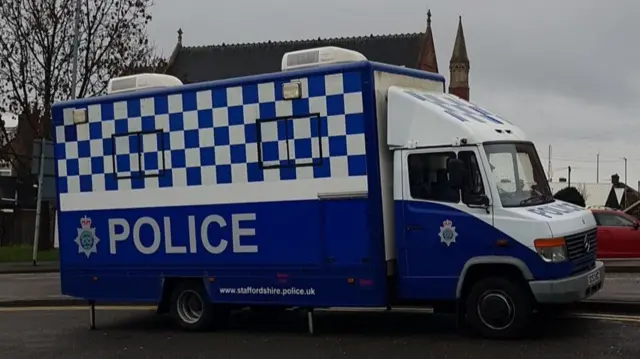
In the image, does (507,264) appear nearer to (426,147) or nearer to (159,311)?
(426,147)

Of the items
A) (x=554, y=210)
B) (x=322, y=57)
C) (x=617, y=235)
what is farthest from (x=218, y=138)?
(x=617, y=235)

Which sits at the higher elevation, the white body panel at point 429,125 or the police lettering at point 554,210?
the white body panel at point 429,125

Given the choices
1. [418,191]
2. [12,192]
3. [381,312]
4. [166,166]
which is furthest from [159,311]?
[12,192]

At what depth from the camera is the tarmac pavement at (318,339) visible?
9.70 meters

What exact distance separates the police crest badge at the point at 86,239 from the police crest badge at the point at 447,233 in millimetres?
5203

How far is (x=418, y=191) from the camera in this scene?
10.5 meters

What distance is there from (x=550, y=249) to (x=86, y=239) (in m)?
6.68

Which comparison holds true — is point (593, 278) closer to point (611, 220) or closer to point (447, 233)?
point (447, 233)

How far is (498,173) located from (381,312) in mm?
3900

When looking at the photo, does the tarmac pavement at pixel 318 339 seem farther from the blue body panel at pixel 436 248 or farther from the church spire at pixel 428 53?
the church spire at pixel 428 53

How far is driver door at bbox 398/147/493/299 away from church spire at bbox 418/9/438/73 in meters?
52.0

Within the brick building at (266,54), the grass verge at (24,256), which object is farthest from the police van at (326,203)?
the brick building at (266,54)

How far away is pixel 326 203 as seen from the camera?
10750mm

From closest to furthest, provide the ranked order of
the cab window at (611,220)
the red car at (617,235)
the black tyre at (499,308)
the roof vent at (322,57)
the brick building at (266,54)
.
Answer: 1. the black tyre at (499,308)
2. the roof vent at (322,57)
3. the red car at (617,235)
4. the cab window at (611,220)
5. the brick building at (266,54)
